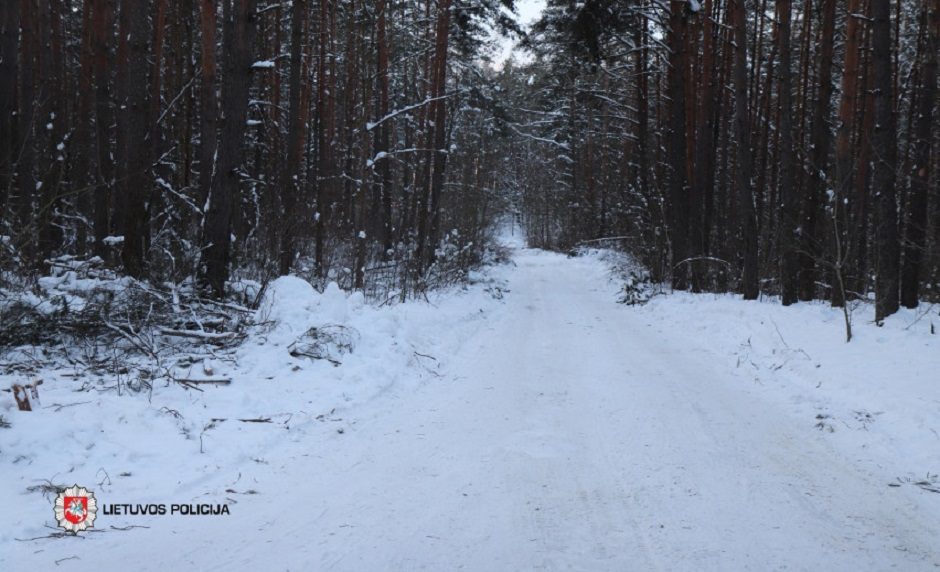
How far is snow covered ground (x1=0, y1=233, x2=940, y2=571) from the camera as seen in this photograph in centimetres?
284

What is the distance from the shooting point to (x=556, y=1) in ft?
49.6

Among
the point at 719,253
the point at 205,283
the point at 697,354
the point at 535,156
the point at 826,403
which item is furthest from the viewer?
the point at 535,156

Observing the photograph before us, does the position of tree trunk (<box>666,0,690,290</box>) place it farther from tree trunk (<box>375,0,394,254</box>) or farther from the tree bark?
tree trunk (<box>375,0,394,254</box>)

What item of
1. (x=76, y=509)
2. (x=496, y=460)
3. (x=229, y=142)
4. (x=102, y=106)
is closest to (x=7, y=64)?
(x=102, y=106)

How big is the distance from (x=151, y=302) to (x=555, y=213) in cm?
4199

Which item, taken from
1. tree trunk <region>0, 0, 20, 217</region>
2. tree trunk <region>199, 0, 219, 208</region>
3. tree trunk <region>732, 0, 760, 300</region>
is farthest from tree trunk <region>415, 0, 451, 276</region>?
tree trunk <region>0, 0, 20, 217</region>

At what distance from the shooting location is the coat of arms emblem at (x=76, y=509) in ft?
9.36

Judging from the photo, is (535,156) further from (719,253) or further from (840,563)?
(840,563)

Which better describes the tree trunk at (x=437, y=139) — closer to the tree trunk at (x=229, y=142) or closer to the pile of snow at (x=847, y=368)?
the tree trunk at (x=229, y=142)

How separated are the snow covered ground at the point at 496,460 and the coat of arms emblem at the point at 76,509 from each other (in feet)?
0.21

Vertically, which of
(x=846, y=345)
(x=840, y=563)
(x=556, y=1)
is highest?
(x=556, y=1)

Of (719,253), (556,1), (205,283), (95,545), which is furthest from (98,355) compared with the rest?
(719,253)

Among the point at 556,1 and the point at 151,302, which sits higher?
the point at 556,1

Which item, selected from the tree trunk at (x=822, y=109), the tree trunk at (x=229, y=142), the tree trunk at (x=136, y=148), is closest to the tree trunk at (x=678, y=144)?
the tree trunk at (x=822, y=109)
